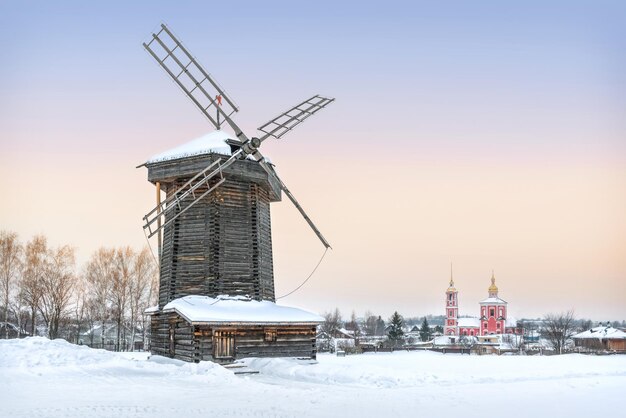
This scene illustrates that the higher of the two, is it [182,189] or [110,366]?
[182,189]

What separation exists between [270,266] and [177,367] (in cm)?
771

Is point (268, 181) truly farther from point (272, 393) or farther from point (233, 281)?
point (272, 393)

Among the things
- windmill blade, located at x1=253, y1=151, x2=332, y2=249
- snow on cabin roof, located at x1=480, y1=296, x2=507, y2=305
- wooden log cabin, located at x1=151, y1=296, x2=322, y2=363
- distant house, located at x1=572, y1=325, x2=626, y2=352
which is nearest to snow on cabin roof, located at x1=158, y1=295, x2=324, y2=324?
wooden log cabin, located at x1=151, y1=296, x2=322, y2=363

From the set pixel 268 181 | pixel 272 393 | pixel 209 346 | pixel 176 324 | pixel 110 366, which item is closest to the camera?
pixel 272 393

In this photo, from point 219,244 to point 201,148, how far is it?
4401mm

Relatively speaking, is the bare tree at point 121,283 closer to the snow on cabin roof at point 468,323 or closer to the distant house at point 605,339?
the distant house at point 605,339

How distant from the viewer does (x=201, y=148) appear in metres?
26.2

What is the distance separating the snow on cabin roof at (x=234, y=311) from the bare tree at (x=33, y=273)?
2023 cm

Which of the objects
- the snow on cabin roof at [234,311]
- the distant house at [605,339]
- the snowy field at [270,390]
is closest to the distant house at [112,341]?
the snow on cabin roof at [234,311]

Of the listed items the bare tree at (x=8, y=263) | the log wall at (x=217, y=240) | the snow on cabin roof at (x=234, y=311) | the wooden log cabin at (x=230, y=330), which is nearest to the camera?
the snow on cabin roof at (x=234, y=311)

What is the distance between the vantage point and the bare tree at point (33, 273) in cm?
4109

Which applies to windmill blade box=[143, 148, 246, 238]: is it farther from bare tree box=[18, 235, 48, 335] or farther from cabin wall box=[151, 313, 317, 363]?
bare tree box=[18, 235, 48, 335]

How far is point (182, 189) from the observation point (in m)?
25.9

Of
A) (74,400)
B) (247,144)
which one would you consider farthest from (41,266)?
(74,400)
